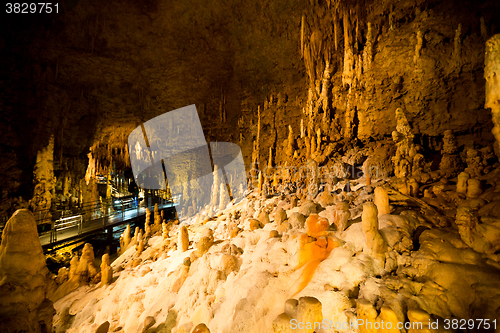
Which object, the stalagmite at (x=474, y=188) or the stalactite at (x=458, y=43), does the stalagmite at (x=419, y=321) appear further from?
the stalactite at (x=458, y=43)

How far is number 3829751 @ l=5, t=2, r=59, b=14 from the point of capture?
1125cm

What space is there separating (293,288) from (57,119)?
15.6 m

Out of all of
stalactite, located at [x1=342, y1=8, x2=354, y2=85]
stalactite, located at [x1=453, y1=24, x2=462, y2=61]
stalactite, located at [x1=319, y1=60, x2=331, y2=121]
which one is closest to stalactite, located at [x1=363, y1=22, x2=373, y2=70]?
stalactite, located at [x1=342, y1=8, x2=354, y2=85]

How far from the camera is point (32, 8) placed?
38.5ft

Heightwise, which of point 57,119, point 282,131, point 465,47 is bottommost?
point 282,131

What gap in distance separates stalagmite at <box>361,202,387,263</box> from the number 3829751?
17514mm

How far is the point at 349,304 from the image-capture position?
3.10 metres

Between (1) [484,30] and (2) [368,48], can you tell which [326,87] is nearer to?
(2) [368,48]

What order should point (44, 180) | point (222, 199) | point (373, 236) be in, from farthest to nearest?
point (222, 199) < point (44, 180) < point (373, 236)

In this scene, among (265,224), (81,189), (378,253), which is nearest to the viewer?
(378,253)

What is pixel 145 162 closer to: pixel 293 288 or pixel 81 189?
pixel 81 189

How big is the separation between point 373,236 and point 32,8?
62.0 ft

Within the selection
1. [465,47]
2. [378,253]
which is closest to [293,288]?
[378,253]

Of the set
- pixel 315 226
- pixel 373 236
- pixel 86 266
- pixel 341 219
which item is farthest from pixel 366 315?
pixel 86 266
